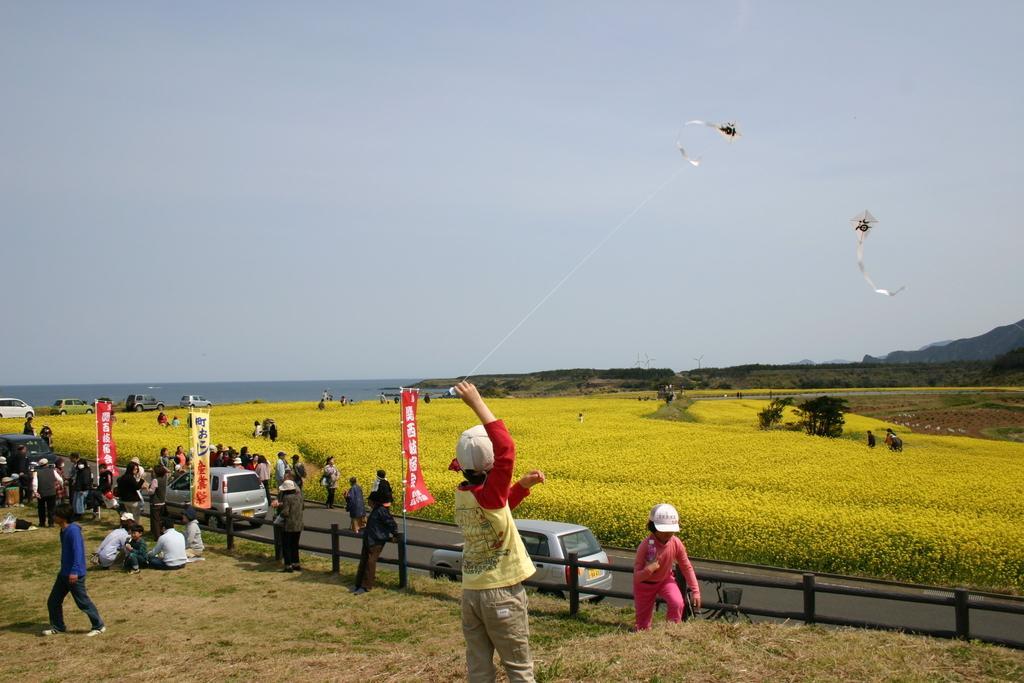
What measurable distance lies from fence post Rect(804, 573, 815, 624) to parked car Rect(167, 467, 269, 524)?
15324 mm

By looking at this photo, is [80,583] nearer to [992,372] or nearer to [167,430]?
[167,430]

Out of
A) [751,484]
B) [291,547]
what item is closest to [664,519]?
[291,547]

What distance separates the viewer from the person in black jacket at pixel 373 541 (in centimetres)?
1257

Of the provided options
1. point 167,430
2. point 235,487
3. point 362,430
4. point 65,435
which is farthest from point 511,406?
point 235,487

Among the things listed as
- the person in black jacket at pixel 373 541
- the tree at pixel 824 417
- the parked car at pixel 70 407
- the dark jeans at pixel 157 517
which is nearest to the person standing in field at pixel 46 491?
the dark jeans at pixel 157 517

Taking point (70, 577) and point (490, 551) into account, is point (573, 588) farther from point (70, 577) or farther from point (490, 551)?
point (70, 577)

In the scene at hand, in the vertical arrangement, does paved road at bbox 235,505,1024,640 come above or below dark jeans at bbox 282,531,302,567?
below

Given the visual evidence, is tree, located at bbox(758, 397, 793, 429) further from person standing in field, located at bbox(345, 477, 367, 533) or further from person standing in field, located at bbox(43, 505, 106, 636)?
person standing in field, located at bbox(43, 505, 106, 636)

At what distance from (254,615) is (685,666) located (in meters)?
7.23

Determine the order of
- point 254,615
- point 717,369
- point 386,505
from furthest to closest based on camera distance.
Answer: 1. point 717,369
2. point 386,505
3. point 254,615

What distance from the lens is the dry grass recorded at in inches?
264

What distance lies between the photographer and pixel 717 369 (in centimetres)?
14912

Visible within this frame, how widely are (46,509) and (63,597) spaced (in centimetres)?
1072

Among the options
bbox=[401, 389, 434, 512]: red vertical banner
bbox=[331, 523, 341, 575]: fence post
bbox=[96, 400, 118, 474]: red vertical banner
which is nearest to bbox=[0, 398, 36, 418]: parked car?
bbox=[96, 400, 118, 474]: red vertical banner
